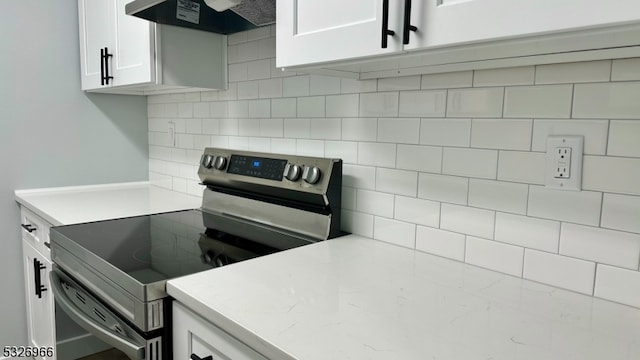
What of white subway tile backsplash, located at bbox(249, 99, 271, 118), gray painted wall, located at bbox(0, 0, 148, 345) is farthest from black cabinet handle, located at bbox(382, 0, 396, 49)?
gray painted wall, located at bbox(0, 0, 148, 345)

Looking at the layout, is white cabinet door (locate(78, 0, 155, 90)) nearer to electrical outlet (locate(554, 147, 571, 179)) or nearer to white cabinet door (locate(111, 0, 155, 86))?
white cabinet door (locate(111, 0, 155, 86))

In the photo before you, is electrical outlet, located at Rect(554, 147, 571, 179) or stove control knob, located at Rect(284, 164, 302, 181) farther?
stove control knob, located at Rect(284, 164, 302, 181)

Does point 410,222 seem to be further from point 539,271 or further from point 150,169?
point 150,169

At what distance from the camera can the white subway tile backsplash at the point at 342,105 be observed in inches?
54.2

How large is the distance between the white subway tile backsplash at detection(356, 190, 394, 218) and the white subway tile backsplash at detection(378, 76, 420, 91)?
1.06ft

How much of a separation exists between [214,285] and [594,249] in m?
0.83

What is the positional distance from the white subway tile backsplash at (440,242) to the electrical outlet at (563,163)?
0.96 feet

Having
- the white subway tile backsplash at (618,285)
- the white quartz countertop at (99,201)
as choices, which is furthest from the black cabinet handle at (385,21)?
the white quartz countertop at (99,201)

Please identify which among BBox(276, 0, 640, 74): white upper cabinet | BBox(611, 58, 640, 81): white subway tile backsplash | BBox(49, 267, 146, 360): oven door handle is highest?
BBox(276, 0, 640, 74): white upper cabinet

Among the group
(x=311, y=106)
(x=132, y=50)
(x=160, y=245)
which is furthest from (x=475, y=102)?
(x=132, y=50)

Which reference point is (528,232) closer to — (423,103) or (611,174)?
(611,174)

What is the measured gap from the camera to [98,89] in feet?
7.09

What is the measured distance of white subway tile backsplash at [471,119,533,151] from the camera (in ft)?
3.25

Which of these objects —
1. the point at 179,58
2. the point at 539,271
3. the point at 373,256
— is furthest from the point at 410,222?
the point at 179,58
